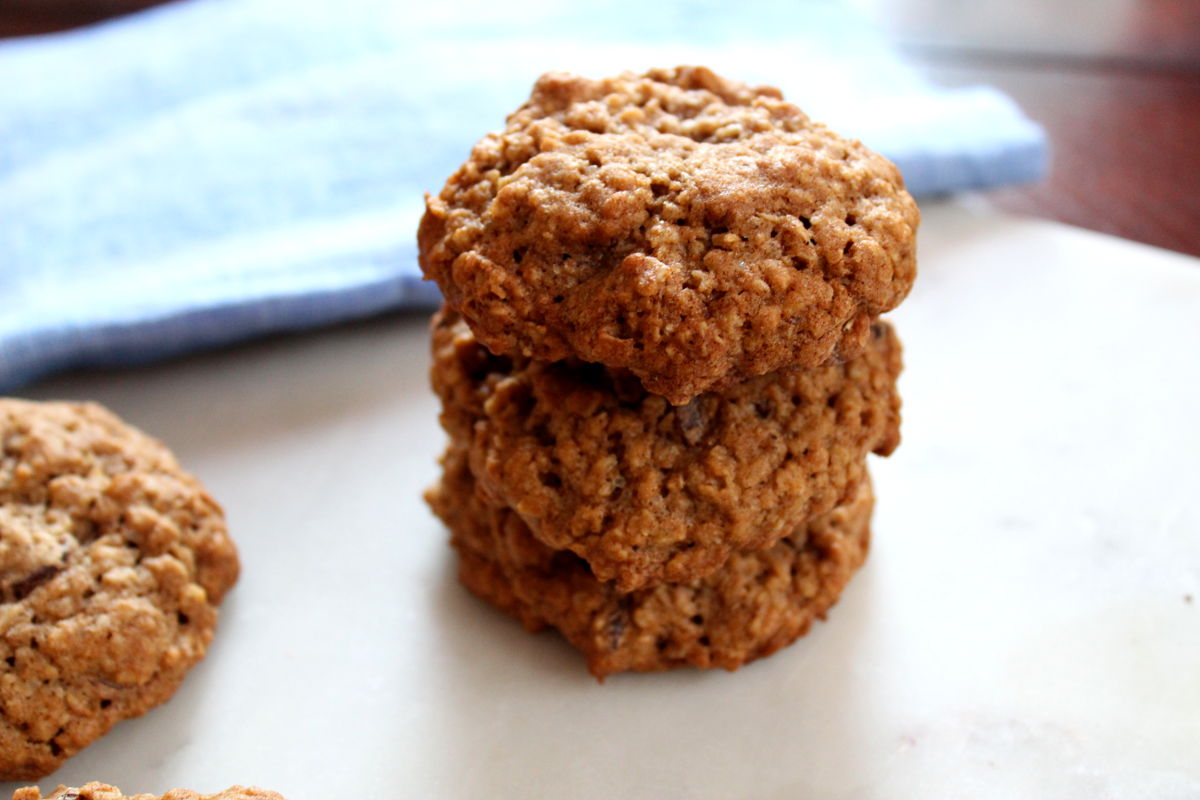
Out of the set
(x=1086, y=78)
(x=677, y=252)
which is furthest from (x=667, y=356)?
(x=1086, y=78)

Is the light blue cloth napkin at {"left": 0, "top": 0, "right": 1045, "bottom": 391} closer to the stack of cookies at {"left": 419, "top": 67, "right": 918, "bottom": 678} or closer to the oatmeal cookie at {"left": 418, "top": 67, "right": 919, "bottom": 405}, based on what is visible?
the stack of cookies at {"left": 419, "top": 67, "right": 918, "bottom": 678}

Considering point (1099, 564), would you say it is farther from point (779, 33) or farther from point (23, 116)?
point (23, 116)

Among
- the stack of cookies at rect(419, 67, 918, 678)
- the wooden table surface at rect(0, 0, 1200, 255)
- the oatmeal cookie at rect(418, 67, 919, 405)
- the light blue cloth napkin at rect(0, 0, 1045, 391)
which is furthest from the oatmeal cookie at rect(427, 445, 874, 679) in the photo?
the wooden table surface at rect(0, 0, 1200, 255)

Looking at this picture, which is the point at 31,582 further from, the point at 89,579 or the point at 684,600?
the point at 684,600

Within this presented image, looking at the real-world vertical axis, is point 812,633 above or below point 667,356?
below

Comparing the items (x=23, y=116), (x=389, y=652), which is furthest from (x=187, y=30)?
(x=389, y=652)
